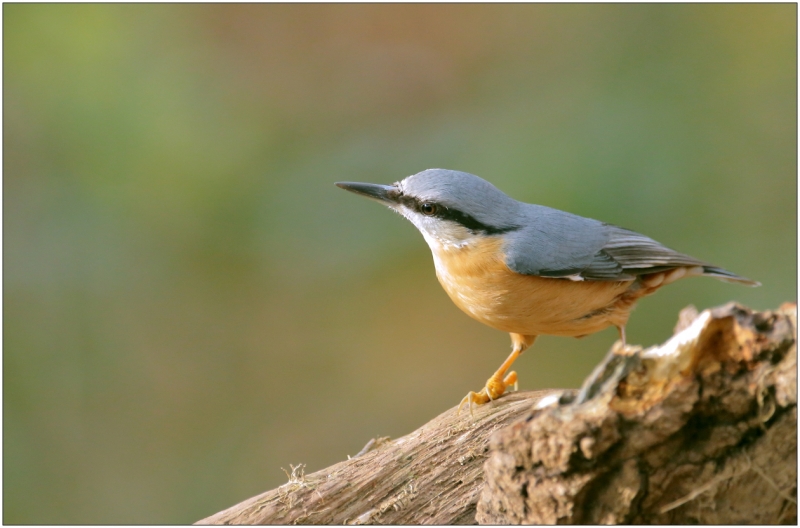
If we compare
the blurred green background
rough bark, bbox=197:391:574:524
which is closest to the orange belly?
rough bark, bbox=197:391:574:524

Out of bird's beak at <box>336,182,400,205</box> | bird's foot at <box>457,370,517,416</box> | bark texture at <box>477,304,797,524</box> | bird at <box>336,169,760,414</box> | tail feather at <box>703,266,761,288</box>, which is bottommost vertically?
bark texture at <box>477,304,797,524</box>

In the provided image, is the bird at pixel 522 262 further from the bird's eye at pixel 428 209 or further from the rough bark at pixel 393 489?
the rough bark at pixel 393 489

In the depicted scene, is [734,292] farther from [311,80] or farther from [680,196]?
[311,80]

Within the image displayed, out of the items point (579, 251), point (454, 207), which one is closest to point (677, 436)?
point (579, 251)

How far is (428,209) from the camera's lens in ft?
10.2

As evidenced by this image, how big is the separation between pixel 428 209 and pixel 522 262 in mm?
533

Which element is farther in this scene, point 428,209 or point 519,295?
point 428,209

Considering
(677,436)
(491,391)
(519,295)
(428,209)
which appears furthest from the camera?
(428,209)

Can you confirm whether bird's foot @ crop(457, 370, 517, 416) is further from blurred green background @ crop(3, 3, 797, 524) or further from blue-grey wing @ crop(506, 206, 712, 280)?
blurred green background @ crop(3, 3, 797, 524)

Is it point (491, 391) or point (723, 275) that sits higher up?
point (723, 275)

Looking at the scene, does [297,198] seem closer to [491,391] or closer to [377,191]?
[377,191]

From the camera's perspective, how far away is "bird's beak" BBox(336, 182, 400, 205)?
3.20 metres

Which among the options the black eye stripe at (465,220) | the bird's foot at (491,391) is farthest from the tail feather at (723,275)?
the bird's foot at (491,391)

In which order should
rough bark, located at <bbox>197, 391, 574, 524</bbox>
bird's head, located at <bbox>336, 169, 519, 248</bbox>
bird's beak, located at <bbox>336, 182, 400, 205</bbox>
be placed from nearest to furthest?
rough bark, located at <bbox>197, 391, 574, 524</bbox>
bird's head, located at <bbox>336, 169, 519, 248</bbox>
bird's beak, located at <bbox>336, 182, 400, 205</bbox>
